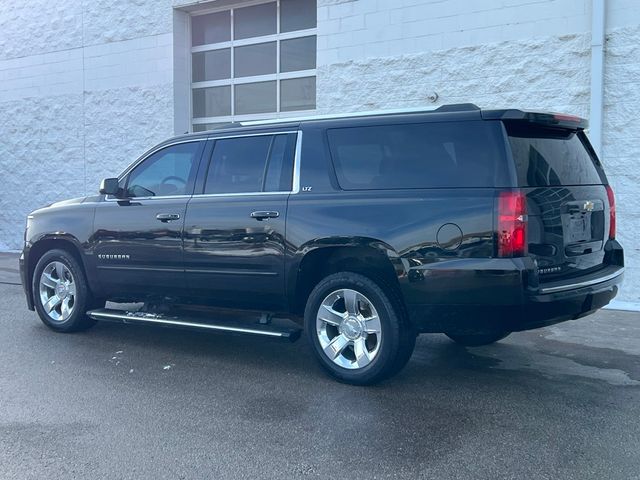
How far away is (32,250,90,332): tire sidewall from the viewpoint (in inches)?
Answer: 273

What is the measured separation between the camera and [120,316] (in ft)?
21.4

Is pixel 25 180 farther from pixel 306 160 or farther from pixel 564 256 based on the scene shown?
pixel 564 256

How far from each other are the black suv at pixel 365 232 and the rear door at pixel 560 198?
0.01 m

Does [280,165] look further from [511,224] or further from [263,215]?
[511,224]

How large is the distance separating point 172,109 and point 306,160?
297 inches

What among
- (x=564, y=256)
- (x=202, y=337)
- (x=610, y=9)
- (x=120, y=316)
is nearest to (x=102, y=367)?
(x=120, y=316)

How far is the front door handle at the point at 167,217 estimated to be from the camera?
6136 mm

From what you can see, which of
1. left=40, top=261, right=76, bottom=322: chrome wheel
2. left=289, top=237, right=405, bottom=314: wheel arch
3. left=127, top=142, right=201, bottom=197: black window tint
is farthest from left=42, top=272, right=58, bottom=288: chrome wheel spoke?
left=289, top=237, right=405, bottom=314: wheel arch

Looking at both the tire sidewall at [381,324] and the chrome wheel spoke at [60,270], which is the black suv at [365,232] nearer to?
the tire sidewall at [381,324]

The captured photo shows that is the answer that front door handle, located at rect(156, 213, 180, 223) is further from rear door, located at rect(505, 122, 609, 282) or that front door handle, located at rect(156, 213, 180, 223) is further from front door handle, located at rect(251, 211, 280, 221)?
rear door, located at rect(505, 122, 609, 282)

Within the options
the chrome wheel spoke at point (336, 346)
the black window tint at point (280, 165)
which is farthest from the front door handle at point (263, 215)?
the chrome wheel spoke at point (336, 346)

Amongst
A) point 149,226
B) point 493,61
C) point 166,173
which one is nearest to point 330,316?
point 149,226

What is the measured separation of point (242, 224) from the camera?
5.73 metres

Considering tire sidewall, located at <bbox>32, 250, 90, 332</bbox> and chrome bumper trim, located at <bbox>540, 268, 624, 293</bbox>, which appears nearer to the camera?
chrome bumper trim, located at <bbox>540, 268, 624, 293</bbox>
